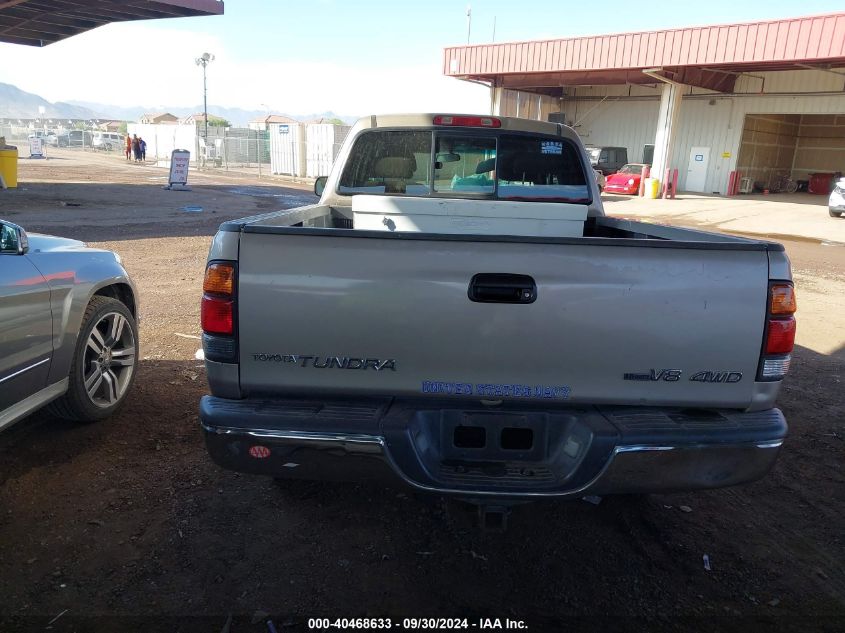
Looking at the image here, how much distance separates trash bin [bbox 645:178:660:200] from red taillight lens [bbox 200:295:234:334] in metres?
27.5

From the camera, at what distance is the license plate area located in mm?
2557

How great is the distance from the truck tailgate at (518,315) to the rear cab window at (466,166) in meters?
2.20

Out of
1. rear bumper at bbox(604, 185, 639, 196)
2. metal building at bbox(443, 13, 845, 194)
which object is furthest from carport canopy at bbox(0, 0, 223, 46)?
rear bumper at bbox(604, 185, 639, 196)

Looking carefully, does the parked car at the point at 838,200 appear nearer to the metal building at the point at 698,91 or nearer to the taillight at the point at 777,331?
the metal building at the point at 698,91

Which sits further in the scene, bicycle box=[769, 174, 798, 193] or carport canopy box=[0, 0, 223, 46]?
bicycle box=[769, 174, 798, 193]

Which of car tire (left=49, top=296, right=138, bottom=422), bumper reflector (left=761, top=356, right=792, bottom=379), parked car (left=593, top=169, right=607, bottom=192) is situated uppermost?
parked car (left=593, top=169, right=607, bottom=192)

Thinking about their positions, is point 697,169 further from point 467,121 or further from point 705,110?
point 467,121

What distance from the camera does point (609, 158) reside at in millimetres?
31641

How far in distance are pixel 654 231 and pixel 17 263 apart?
11.5 ft

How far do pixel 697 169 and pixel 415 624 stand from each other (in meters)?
33.7

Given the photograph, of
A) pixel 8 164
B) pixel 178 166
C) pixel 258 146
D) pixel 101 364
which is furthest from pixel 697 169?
pixel 101 364

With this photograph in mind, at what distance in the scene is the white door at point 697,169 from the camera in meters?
31.7

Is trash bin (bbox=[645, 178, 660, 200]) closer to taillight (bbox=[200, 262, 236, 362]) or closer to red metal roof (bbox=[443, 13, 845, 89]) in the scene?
red metal roof (bbox=[443, 13, 845, 89])

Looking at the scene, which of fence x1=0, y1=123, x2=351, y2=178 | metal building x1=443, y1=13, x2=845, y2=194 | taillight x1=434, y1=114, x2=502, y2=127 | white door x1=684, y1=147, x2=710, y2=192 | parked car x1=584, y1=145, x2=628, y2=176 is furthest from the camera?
fence x1=0, y1=123, x2=351, y2=178
